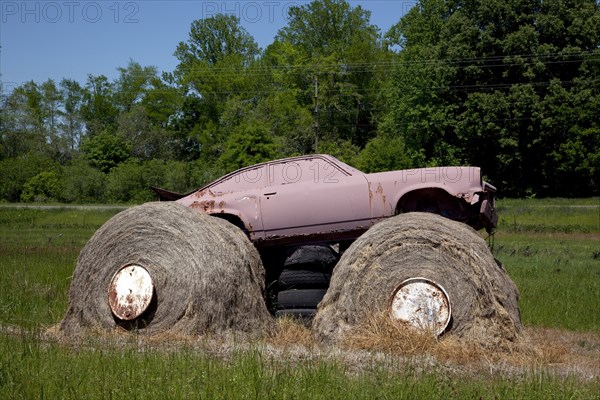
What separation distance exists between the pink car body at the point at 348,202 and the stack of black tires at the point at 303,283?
1.19 feet


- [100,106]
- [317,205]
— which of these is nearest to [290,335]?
[317,205]

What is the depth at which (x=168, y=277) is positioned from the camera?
10.1 m

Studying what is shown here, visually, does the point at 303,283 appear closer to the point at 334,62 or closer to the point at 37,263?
the point at 37,263

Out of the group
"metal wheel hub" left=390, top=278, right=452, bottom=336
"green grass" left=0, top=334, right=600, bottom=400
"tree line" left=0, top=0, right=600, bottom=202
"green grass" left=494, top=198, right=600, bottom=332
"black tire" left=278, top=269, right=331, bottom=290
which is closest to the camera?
"green grass" left=0, top=334, right=600, bottom=400

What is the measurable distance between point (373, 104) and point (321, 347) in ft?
194

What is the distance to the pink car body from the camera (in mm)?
11523

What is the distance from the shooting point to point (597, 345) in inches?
422

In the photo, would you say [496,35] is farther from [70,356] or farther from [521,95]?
[70,356]

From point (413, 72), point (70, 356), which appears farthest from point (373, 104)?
point (70, 356)

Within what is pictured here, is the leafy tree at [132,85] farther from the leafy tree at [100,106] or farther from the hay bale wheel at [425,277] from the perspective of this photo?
the hay bale wheel at [425,277]

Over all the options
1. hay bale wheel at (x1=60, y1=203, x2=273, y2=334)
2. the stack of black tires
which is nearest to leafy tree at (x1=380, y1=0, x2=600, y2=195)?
the stack of black tires

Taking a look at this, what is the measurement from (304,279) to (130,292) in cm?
238

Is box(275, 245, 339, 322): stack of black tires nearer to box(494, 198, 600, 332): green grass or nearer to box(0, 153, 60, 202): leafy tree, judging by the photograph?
box(494, 198, 600, 332): green grass

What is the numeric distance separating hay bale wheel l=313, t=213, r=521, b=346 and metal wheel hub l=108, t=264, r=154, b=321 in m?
2.03
